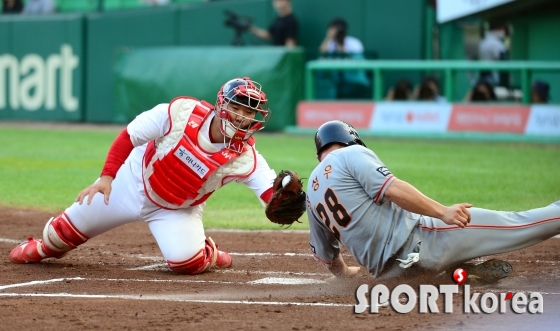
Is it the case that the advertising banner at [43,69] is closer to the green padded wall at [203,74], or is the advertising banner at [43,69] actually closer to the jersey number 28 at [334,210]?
the green padded wall at [203,74]

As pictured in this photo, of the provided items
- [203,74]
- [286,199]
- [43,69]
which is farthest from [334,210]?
[43,69]

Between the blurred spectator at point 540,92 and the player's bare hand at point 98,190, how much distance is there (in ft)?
38.1

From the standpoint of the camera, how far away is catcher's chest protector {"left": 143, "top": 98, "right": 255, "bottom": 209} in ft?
20.3

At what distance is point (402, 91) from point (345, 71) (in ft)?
4.54

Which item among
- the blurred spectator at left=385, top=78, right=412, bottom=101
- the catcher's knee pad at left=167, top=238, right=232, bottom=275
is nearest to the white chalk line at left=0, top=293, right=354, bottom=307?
the catcher's knee pad at left=167, top=238, right=232, bottom=275

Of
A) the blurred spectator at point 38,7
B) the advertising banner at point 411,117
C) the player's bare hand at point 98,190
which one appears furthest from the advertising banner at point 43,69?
the player's bare hand at point 98,190

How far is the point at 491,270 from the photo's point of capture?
218 inches

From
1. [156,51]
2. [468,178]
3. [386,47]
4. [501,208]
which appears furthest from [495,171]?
[156,51]

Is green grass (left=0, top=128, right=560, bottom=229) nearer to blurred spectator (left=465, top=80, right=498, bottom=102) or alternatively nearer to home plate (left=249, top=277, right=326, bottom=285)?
blurred spectator (left=465, top=80, right=498, bottom=102)

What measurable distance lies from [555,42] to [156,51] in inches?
326

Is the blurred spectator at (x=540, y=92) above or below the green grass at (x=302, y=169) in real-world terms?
above

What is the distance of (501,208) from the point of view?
9.32 metres

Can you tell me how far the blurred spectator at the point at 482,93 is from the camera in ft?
54.0

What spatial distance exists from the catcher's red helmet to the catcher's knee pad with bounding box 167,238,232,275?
0.89m
